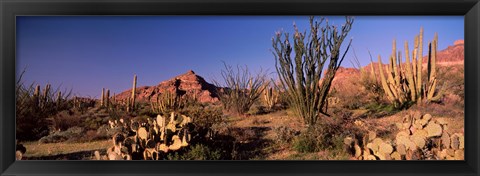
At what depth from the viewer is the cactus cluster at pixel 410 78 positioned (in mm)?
5449

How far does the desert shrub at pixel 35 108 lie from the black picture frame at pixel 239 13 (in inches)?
6.2

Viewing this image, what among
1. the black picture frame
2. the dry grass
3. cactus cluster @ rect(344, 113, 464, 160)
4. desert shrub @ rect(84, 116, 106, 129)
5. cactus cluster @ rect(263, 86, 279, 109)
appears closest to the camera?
the black picture frame

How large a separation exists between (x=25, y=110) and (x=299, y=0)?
3.13 meters

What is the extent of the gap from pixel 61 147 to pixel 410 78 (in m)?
4.00

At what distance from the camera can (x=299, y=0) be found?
4898 mm

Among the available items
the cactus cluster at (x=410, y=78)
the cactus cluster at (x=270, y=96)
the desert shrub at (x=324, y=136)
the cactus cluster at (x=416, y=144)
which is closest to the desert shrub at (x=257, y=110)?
the cactus cluster at (x=270, y=96)

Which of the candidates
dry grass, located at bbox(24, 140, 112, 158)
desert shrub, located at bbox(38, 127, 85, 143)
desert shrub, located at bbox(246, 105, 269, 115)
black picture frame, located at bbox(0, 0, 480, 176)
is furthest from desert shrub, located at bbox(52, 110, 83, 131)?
desert shrub, located at bbox(246, 105, 269, 115)

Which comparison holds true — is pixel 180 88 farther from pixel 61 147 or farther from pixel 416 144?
pixel 416 144

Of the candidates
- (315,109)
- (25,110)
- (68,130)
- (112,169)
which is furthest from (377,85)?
(25,110)

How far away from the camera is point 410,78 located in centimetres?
564

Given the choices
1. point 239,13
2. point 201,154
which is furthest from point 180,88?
point 239,13

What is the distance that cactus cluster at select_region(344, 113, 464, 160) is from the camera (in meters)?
5.17

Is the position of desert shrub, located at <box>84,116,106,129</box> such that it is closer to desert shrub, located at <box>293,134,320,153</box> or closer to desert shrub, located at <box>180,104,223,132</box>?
desert shrub, located at <box>180,104,223,132</box>

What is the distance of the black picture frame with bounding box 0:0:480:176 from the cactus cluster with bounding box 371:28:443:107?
1.53 feet
